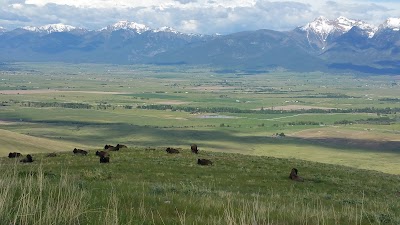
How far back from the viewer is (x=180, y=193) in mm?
16719

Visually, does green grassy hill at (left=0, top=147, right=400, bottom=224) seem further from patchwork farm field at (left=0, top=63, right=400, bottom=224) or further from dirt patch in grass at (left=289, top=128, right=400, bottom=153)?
dirt patch in grass at (left=289, top=128, right=400, bottom=153)

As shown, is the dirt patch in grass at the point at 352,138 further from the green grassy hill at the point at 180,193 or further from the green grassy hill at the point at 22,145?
the green grassy hill at the point at 180,193

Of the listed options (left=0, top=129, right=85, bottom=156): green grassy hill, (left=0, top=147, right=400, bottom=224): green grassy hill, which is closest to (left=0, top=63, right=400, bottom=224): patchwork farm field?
(left=0, top=147, right=400, bottom=224): green grassy hill

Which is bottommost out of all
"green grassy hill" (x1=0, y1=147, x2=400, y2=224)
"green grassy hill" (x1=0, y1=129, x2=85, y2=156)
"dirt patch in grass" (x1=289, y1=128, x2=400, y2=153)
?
"dirt patch in grass" (x1=289, y1=128, x2=400, y2=153)

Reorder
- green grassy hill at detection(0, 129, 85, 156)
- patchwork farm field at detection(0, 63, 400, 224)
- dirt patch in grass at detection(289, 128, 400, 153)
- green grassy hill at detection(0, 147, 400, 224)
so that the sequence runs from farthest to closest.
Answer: dirt patch in grass at detection(289, 128, 400, 153) → green grassy hill at detection(0, 129, 85, 156) → patchwork farm field at detection(0, 63, 400, 224) → green grassy hill at detection(0, 147, 400, 224)

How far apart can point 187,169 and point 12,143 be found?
61917 mm

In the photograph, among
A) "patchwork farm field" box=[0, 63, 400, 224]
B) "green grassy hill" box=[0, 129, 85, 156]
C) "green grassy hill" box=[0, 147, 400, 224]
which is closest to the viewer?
"green grassy hill" box=[0, 147, 400, 224]

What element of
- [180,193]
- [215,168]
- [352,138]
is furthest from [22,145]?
[352,138]

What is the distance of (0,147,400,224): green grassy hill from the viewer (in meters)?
10.3

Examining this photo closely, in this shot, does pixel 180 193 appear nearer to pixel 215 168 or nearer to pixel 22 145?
pixel 215 168

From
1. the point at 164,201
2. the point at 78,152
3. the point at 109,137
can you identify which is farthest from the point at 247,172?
the point at 109,137

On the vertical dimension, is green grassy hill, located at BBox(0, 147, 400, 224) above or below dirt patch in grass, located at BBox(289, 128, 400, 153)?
above

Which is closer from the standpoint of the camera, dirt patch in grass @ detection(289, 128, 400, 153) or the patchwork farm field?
the patchwork farm field

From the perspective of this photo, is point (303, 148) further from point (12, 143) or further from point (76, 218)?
→ point (76, 218)
